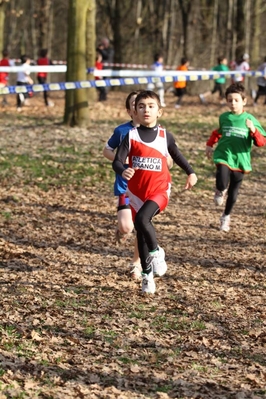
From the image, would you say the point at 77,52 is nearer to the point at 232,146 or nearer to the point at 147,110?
the point at 232,146

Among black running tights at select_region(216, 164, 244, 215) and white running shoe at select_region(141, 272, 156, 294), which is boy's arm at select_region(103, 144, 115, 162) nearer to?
white running shoe at select_region(141, 272, 156, 294)

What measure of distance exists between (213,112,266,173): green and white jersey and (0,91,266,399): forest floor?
1015 mm

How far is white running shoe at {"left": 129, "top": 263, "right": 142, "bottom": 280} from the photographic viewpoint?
8636 mm

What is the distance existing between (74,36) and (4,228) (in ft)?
27.7

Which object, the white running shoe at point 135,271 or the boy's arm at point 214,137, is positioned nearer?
the white running shoe at point 135,271

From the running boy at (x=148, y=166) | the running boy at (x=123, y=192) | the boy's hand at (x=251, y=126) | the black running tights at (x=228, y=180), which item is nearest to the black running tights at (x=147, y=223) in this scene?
the running boy at (x=148, y=166)

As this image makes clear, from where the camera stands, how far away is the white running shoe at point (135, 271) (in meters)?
8.64

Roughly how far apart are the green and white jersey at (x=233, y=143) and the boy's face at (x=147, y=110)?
3165mm

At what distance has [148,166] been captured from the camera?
7.70 meters

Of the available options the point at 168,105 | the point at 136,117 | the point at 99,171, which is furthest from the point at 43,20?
the point at 136,117

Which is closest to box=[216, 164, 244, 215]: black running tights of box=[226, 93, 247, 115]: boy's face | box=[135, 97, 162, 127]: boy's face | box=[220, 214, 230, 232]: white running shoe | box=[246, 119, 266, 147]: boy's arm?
box=[220, 214, 230, 232]: white running shoe

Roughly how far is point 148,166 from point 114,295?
1.34 meters

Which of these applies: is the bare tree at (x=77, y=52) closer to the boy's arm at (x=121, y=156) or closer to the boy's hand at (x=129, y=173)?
the boy's arm at (x=121, y=156)

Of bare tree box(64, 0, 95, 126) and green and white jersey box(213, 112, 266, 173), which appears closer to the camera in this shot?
green and white jersey box(213, 112, 266, 173)
